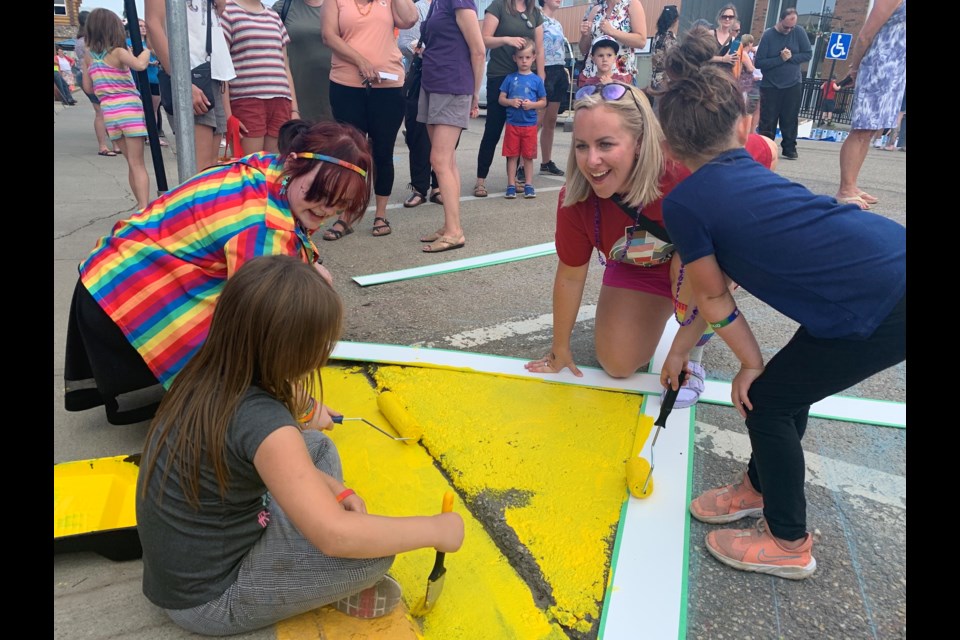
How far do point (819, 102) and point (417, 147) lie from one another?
37.7 ft

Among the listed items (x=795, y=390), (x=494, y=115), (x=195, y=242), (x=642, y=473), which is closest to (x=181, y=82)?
(x=195, y=242)

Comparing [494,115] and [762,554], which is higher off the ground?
[494,115]

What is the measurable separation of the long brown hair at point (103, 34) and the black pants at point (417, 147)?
2058mm

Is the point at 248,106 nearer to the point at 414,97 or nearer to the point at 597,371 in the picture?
the point at 414,97

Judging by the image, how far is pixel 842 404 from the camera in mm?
2484

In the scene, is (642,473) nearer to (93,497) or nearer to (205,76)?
(93,497)

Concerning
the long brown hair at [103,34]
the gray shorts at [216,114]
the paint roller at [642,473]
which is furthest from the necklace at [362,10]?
the paint roller at [642,473]

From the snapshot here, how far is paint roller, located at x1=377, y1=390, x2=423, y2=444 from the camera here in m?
2.16

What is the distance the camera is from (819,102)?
43.1ft

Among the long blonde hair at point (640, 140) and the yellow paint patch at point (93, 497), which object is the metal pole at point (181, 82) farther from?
the long blonde hair at point (640, 140)

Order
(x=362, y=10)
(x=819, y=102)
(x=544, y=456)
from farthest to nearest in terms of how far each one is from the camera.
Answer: (x=819, y=102), (x=362, y=10), (x=544, y=456)

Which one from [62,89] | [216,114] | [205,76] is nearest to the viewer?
[205,76]

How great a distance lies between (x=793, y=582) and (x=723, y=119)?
121 centimetres
